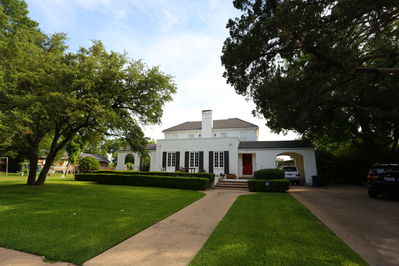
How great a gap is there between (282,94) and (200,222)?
23.3ft

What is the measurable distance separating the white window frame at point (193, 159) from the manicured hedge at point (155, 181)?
588 centimetres

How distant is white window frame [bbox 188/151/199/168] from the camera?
21.0 m

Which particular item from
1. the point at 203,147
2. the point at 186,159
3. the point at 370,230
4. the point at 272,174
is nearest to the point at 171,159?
the point at 186,159

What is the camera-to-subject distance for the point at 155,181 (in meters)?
15.6

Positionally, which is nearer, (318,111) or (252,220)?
(252,220)

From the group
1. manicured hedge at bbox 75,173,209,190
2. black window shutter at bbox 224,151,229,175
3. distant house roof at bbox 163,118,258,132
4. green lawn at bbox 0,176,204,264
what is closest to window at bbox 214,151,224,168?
black window shutter at bbox 224,151,229,175

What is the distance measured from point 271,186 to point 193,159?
9870 mm

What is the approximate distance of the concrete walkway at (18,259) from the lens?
2.89 metres

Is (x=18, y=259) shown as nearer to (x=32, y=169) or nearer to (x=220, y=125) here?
(x=32, y=169)

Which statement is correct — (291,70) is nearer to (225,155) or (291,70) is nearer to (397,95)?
(397,95)

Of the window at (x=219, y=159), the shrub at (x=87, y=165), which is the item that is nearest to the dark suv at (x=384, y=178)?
the window at (x=219, y=159)

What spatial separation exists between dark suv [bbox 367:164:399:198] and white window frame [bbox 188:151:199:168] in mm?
14497

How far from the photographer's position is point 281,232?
457cm

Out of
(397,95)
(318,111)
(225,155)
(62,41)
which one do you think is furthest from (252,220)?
(62,41)
